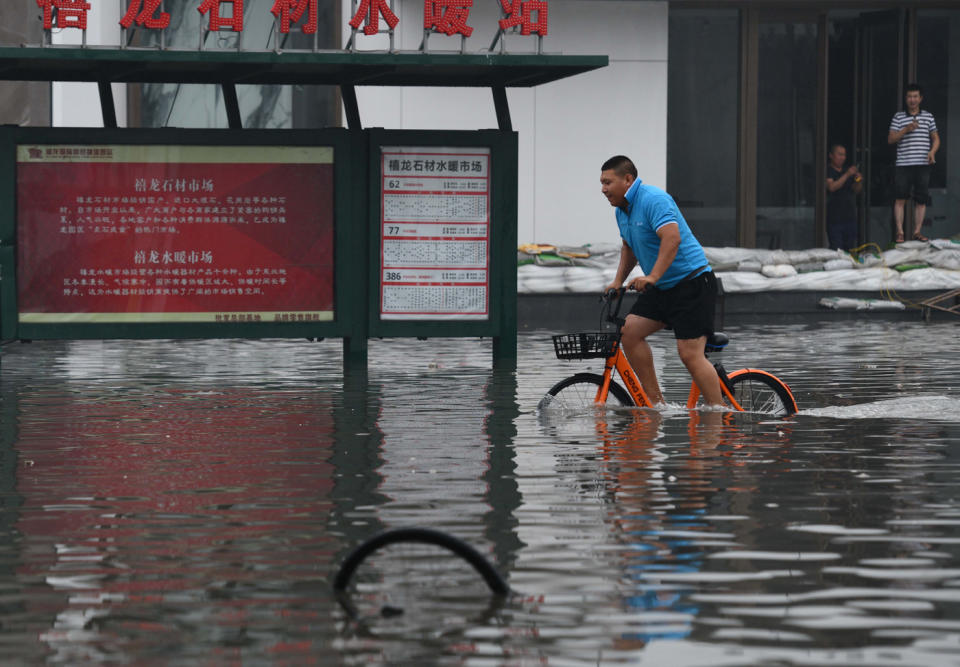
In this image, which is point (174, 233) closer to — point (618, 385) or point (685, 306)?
point (618, 385)

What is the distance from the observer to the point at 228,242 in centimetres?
1463

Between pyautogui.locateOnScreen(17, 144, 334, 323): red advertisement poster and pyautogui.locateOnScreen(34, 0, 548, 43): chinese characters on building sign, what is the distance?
117cm

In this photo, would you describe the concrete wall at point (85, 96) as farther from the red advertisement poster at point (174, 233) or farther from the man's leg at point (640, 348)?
the man's leg at point (640, 348)

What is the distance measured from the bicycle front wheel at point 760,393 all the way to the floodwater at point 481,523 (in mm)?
114

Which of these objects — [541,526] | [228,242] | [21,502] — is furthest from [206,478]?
[228,242]

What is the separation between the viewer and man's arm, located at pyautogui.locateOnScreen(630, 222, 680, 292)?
33.9 feet

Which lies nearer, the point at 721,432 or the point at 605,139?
the point at 721,432

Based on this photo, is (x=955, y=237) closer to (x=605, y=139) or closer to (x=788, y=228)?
(x=788, y=228)

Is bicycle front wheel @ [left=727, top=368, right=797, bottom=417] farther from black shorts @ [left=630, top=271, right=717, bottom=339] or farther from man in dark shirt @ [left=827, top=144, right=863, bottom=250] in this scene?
man in dark shirt @ [left=827, top=144, right=863, bottom=250]

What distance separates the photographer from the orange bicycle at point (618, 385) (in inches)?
422

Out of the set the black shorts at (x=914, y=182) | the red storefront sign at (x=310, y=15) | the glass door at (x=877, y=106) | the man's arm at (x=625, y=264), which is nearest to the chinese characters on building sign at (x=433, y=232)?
the red storefront sign at (x=310, y=15)

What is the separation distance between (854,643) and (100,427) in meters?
6.61

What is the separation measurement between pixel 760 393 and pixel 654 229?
1.23 m

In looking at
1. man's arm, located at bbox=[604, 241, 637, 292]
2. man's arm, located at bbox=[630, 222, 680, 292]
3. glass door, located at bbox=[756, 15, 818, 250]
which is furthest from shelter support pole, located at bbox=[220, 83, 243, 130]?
glass door, located at bbox=[756, 15, 818, 250]
